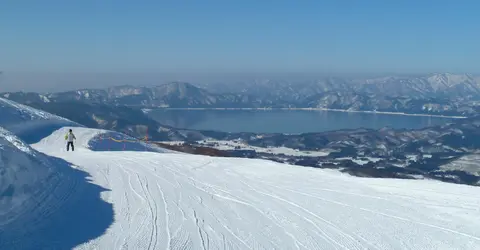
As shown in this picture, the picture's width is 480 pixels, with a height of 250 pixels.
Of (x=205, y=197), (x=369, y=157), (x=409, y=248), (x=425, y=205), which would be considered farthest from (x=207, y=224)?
(x=369, y=157)

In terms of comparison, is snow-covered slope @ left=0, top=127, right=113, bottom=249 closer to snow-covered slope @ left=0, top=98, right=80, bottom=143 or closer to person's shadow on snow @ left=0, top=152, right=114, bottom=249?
person's shadow on snow @ left=0, top=152, right=114, bottom=249

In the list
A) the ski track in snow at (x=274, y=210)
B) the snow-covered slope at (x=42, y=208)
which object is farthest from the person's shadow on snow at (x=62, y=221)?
the ski track in snow at (x=274, y=210)

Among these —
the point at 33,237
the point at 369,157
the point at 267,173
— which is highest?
the point at 33,237

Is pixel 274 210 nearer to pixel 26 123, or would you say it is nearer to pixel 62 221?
pixel 62 221

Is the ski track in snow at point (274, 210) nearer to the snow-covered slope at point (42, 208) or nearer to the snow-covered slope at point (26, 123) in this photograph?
the snow-covered slope at point (42, 208)

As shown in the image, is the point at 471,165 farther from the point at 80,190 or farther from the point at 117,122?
the point at 117,122

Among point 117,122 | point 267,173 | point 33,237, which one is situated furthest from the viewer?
point 117,122
